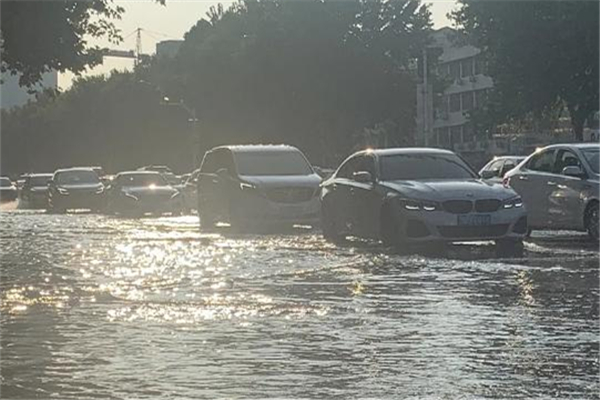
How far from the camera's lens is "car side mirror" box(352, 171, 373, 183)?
20547 mm

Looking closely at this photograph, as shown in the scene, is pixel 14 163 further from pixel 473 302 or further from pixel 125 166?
pixel 473 302

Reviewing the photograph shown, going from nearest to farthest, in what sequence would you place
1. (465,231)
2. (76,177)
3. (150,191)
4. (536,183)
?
(465,231) < (536,183) < (150,191) < (76,177)

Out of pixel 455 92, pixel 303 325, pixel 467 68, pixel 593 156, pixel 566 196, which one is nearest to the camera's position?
pixel 303 325

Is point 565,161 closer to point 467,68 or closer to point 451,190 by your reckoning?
point 451,190

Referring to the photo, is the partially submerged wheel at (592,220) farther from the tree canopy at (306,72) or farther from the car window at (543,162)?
the tree canopy at (306,72)

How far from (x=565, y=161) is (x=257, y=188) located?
7199mm

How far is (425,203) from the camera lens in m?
18.8

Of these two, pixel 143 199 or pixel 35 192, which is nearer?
pixel 143 199

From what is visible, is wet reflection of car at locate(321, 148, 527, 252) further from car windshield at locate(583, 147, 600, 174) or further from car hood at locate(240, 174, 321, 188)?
car hood at locate(240, 174, 321, 188)

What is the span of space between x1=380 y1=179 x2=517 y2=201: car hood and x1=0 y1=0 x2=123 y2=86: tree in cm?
688

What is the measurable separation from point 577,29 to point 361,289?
31.0 meters

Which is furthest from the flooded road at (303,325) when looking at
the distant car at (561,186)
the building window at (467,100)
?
the building window at (467,100)

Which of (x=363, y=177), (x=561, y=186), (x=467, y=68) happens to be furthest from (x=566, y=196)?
(x=467, y=68)

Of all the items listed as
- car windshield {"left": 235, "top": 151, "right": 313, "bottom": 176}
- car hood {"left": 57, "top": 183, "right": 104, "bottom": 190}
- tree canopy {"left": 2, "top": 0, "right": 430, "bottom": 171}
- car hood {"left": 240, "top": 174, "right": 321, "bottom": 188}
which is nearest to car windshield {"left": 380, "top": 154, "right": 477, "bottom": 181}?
car hood {"left": 240, "top": 174, "right": 321, "bottom": 188}
